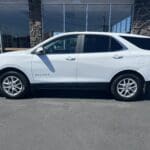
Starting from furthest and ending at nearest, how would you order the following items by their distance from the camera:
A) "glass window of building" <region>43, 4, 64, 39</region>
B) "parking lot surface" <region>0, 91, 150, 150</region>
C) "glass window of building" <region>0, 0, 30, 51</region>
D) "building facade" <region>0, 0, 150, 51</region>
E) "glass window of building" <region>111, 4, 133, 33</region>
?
1. "glass window of building" <region>43, 4, 64, 39</region>
2. "glass window of building" <region>0, 0, 30, 51</region>
3. "glass window of building" <region>111, 4, 133, 33</region>
4. "building facade" <region>0, 0, 150, 51</region>
5. "parking lot surface" <region>0, 91, 150, 150</region>

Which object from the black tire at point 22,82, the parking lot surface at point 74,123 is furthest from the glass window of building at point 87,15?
the parking lot surface at point 74,123

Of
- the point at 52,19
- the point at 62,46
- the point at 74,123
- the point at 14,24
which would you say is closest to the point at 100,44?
the point at 62,46

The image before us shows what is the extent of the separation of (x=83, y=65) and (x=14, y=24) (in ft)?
44.5

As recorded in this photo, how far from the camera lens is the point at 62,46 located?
650 cm

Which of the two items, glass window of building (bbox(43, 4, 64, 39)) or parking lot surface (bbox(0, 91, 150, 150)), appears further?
glass window of building (bbox(43, 4, 64, 39))

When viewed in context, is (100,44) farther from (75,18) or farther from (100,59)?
(75,18)

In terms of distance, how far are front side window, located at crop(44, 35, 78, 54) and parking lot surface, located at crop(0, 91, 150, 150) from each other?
127cm

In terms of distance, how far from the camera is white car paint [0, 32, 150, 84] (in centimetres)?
632

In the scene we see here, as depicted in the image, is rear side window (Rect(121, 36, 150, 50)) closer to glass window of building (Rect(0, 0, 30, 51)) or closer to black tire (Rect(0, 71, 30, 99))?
black tire (Rect(0, 71, 30, 99))

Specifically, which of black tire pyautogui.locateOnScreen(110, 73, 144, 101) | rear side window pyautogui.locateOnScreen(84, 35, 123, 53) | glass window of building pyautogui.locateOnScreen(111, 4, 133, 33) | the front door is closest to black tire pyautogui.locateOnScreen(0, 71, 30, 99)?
the front door

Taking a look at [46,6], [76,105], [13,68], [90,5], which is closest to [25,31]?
[46,6]

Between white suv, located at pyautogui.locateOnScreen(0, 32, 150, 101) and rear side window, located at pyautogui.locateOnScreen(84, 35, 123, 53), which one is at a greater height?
rear side window, located at pyautogui.locateOnScreen(84, 35, 123, 53)

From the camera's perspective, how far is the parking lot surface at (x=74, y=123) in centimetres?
394

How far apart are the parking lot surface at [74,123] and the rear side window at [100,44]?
1.34 metres
